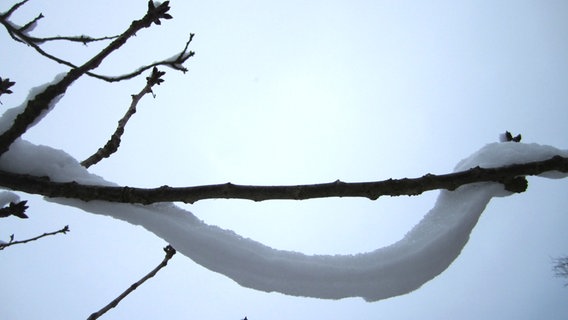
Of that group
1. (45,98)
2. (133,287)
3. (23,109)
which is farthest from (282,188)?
(133,287)

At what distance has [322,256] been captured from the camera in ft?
5.00

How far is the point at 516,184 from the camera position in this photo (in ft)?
5.30

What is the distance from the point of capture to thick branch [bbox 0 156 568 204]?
145 cm

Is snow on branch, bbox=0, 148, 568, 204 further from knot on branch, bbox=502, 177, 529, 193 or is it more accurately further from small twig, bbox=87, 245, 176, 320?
small twig, bbox=87, 245, 176, 320

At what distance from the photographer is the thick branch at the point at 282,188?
145cm

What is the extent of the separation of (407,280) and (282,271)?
1.73ft

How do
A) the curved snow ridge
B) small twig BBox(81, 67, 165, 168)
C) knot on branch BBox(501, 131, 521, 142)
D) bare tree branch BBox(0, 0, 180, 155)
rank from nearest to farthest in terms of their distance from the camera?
the curved snow ridge
bare tree branch BBox(0, 0, 180, 155)
knot on branch BBox(501, 131, 521, 142)
small twig BBox(81, 67, 165, 168)

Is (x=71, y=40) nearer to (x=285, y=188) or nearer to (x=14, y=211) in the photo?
(x=14, y=211)

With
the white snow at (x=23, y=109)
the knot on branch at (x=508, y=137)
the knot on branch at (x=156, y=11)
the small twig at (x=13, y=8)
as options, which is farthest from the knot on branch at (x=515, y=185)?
the small twig at (x=13, y=8)

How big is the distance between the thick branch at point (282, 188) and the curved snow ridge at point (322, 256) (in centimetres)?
6

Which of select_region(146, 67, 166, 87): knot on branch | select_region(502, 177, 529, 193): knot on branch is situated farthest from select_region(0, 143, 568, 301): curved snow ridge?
select_region(146, 67, 166, 87): knot on branch

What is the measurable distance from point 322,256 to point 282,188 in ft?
1.15

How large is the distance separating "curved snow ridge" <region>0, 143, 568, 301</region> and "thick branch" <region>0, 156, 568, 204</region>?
0.19 ft

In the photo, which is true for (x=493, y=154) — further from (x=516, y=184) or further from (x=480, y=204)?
(x=480, y=204)
